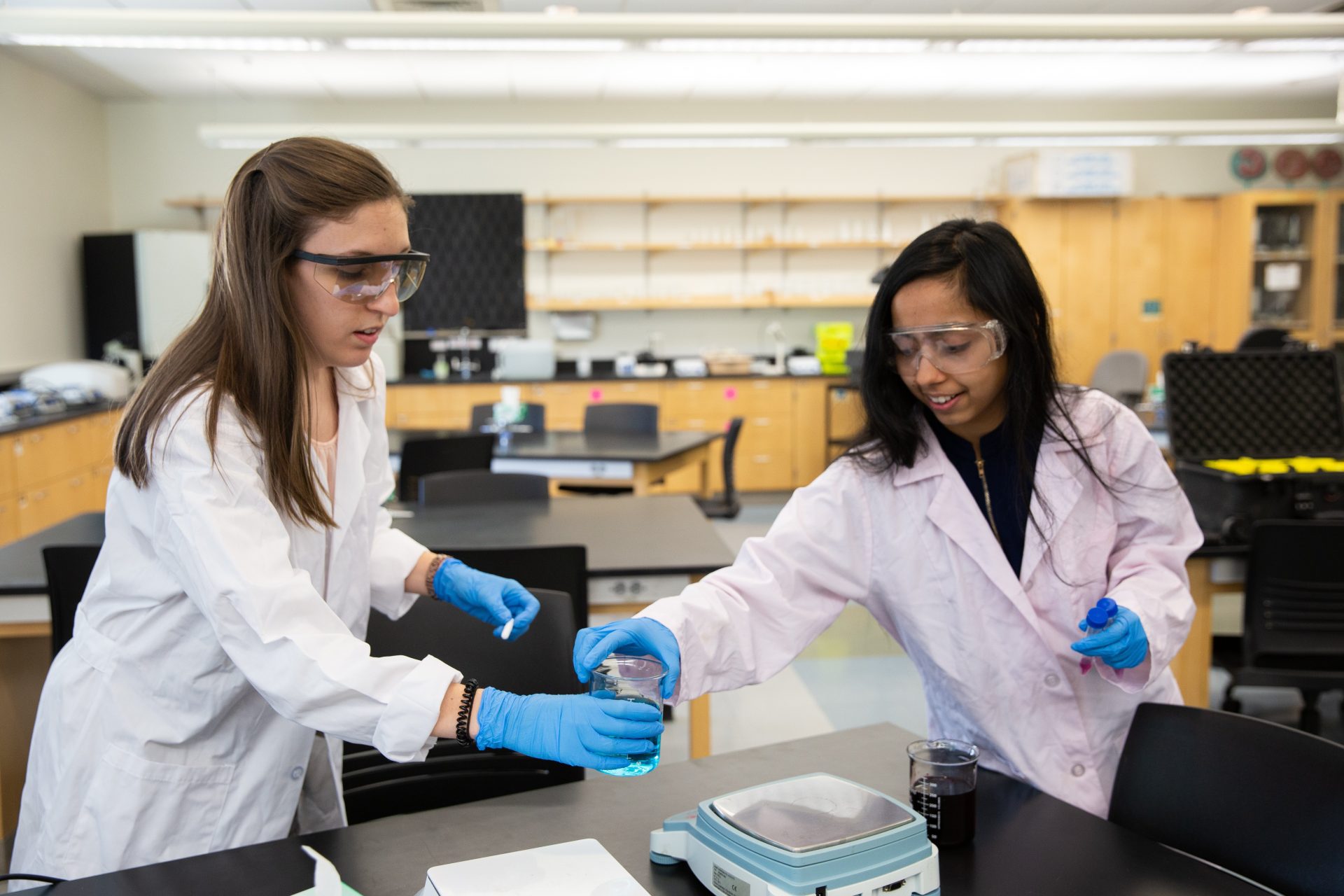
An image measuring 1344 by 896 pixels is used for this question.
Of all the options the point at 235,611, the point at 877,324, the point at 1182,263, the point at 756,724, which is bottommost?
the point at 756,724

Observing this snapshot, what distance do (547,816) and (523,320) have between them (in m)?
7.44

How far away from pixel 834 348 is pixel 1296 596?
5.51 metres

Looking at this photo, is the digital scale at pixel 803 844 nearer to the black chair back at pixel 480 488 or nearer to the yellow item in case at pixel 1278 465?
the yellow item in case at pixel 1278 465

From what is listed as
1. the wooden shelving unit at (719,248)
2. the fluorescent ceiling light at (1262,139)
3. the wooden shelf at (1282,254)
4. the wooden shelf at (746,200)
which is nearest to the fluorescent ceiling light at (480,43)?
the wooden shelf at (746,200)

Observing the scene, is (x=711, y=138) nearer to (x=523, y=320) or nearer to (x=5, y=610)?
(x=523, y=320)

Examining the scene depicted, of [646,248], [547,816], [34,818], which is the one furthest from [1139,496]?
[646,248]

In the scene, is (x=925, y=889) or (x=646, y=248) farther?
(x=646, y=248)

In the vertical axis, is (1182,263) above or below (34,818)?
above

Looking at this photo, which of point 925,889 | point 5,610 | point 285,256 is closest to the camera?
point 925,889

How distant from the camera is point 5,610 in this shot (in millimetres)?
2418

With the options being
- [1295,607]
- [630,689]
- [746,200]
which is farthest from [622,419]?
[630,689]

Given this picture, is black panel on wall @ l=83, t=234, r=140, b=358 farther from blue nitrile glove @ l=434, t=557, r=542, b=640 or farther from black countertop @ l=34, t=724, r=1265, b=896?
black countertop @ l=34, t=724, r=1265, b=896

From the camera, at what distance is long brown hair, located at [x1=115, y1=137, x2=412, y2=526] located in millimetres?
1294

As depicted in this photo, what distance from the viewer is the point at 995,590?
1.57 metres
